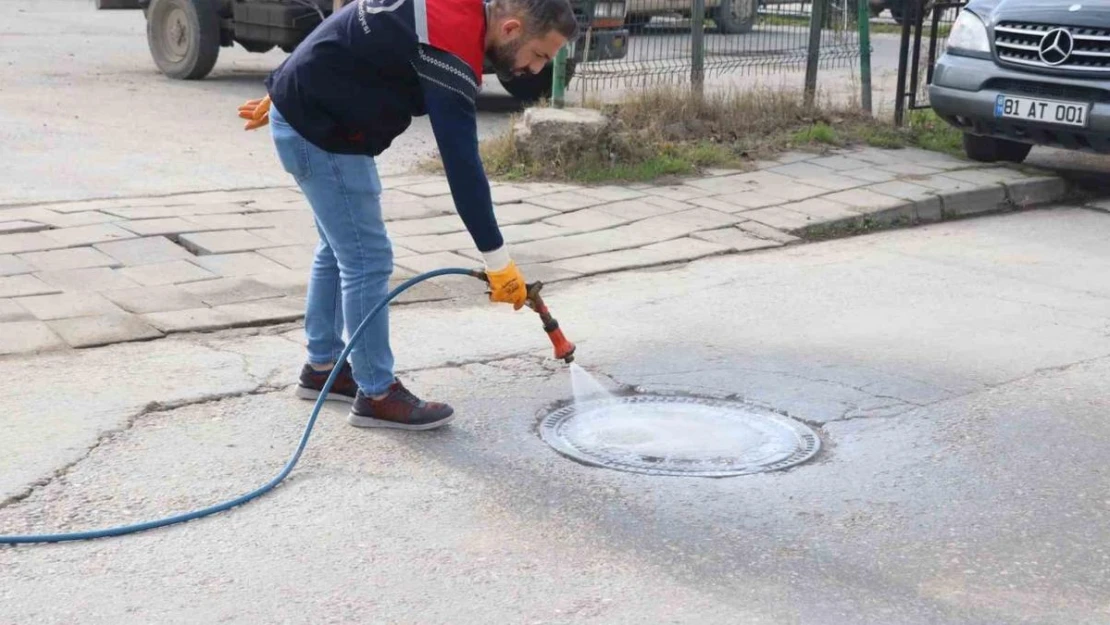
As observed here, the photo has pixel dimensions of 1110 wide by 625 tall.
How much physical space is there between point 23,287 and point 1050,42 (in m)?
6.10

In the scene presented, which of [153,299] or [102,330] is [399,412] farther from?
[153,299]

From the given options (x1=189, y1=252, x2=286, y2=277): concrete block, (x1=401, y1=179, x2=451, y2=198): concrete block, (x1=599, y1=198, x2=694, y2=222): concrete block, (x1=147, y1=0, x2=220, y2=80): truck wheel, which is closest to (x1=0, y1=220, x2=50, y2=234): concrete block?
(x1=189, y1=252, x2=286, y2=277): concrete block

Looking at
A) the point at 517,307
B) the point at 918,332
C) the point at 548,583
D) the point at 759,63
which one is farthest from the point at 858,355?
the point at 759,63

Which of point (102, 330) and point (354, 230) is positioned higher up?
point (354, 230)

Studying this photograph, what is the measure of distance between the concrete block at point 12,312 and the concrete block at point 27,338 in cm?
5

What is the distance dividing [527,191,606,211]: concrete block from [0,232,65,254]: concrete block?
103 inches

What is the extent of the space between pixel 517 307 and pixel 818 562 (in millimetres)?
1238

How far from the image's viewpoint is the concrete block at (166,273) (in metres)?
5.94

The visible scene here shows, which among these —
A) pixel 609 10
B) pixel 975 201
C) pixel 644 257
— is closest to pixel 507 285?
pixel 644 257

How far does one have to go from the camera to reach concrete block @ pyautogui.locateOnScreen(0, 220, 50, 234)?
6590mm

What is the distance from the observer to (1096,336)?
564 centimetres

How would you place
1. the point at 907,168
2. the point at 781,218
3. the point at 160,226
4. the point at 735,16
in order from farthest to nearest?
1. the point at 735,16
2. the point at 907,168
3. the point at 781,218
4. the point at 160,226

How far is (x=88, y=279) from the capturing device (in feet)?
19.3

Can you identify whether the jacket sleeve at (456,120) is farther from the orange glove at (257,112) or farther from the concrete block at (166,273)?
the concrete block at (166,273)
